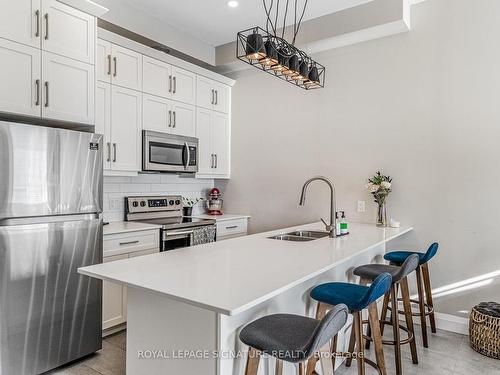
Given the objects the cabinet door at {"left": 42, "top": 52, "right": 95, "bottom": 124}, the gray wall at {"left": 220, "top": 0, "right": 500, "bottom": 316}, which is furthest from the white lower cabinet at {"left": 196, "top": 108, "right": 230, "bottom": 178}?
the cabinet door at {"left": 42, "top": 52, "right": 95, "bottom": 124}

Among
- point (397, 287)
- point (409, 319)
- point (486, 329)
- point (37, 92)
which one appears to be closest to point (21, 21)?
point (37, 92)

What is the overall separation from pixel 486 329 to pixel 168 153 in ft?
10.4

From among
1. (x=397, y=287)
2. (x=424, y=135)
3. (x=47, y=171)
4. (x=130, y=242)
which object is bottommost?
(x=397, y=287)

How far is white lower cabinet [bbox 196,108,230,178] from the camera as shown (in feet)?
14.0

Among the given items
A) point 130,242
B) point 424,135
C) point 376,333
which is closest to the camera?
point 376,333

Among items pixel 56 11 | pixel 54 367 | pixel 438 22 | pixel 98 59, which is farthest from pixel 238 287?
pixel 438 22

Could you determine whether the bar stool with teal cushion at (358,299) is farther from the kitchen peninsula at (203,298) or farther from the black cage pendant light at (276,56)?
the black cage pendant light at (276,56)

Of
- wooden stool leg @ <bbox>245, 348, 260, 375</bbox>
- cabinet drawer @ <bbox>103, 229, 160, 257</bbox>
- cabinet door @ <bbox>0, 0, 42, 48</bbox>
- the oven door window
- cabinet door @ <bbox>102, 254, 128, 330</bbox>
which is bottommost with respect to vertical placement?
cabinet door @ <bbox>102, 254, 128, 330</bbox>

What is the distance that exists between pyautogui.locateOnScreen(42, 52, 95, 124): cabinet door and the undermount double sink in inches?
68.8

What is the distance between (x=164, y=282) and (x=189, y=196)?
309cm

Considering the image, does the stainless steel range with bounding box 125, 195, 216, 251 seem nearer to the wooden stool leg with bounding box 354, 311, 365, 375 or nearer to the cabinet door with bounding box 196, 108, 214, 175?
the cabinet door with bounding box 196, 108, 214, 175

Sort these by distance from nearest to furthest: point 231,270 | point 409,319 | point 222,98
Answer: point 231,270 < point 409,319 < point 222,98

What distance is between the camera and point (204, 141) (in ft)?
14.1

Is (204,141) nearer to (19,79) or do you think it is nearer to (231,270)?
(19,79)
